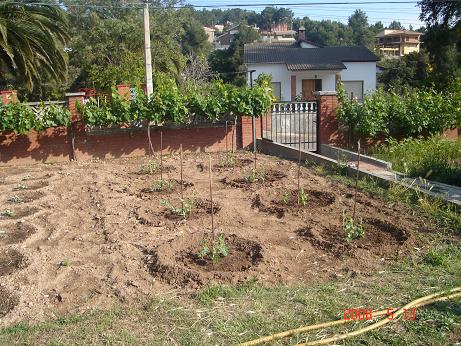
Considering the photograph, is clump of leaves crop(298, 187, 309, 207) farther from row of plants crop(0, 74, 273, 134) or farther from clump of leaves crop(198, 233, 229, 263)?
row of plants crop(0, 74, 273, 134)

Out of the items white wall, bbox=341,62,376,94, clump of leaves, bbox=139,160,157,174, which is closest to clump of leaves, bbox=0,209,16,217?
clump of leaves, bbox=139,160,157,174

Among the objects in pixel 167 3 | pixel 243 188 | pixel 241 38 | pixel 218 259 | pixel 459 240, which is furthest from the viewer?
pixel 241 38

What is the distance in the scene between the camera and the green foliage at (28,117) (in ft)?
41.2

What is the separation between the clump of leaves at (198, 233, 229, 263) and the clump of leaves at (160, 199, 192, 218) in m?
1.58

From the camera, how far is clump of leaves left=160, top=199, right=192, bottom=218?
7152mm

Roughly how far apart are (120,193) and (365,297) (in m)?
5.64

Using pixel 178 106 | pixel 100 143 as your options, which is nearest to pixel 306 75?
pixel 178 106

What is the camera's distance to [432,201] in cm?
722

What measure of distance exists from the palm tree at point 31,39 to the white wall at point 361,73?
26196 millimetres

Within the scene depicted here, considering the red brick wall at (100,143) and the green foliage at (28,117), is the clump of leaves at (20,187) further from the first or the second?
the red brick wall at (100,143)

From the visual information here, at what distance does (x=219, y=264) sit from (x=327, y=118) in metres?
9.93

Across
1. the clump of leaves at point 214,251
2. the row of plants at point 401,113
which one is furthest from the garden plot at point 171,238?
the row of plants at point 401,113

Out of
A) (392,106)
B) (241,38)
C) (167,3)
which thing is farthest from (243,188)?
(241,38)

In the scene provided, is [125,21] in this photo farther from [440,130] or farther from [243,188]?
[243,188]
